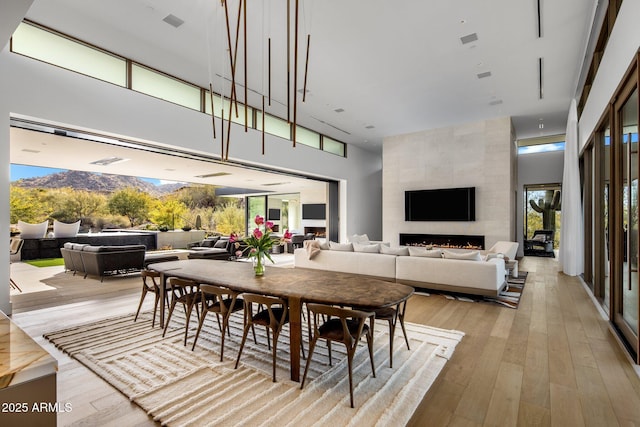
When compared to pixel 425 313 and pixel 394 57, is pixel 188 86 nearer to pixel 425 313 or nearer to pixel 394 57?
pixel 394 57

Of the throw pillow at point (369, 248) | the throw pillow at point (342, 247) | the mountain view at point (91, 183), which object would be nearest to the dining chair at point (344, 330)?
the throw pillow at point (369, 248)

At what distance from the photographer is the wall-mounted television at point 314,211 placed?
12953mm

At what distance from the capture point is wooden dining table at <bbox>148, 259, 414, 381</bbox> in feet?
8.07

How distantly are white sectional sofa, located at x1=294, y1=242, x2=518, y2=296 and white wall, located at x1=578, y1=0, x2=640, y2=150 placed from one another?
2.57 meters

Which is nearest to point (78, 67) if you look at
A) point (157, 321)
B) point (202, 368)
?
point (157, 321)

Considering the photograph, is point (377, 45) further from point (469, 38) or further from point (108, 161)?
point (108, 161)

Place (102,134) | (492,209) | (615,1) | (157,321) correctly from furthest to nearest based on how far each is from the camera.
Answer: (492,209) → (102,134) → (157,321) → (615,1)

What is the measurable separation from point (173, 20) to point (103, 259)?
457 cm

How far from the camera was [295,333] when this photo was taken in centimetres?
256

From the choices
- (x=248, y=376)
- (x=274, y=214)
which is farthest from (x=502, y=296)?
(x=274, y=214)

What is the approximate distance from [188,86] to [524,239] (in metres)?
11.0

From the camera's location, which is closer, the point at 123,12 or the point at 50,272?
the point at 123,12

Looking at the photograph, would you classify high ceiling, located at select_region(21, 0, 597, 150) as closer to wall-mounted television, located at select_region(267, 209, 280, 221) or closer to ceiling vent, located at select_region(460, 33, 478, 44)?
ceiling vent, located at select_region(460, 33, 478, 44)

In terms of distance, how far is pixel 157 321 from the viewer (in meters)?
3.91
